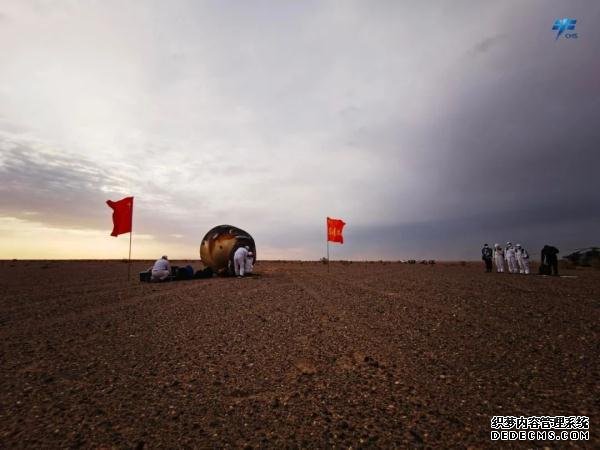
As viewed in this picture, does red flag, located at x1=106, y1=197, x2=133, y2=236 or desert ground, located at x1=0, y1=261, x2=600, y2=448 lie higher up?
red flag, located at x1=106, y1=197, x2=133, y2=236

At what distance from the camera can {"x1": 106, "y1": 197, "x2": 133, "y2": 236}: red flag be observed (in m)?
19.0

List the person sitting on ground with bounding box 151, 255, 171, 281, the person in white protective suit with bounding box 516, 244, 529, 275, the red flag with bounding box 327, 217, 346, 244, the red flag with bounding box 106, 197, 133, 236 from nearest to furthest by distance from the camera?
the person sitting on ground with bounding box 151, 255, 171, 281, the red flag with bounding box 106, 197, 133, 236, the person in white protective suit with bounding box 516, 244, 529, 275, the red flag with bounding box 327, 217, 346, 244

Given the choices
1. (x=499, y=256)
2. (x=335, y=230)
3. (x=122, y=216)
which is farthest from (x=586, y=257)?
(x=122, y=216)

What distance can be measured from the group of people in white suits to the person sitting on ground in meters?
25.7

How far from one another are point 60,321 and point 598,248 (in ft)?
148

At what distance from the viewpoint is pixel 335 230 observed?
27.8 m

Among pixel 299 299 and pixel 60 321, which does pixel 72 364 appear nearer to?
pixel 60 321

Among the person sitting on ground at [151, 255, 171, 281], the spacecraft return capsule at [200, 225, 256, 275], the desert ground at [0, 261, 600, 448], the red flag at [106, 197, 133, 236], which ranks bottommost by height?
the desert ground at [0, 261, 600, 448]

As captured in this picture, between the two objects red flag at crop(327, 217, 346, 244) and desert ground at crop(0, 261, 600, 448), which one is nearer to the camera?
desert ground at crop(0, 261, 600, 448)

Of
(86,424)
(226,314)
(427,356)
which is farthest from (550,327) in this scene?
(86,424)

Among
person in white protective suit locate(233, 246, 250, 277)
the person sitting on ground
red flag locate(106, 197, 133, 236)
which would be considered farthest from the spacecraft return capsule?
red flag locate(106, 197, 133, 236)

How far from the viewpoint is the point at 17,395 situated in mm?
4508

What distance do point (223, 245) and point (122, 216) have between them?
20.5 feet

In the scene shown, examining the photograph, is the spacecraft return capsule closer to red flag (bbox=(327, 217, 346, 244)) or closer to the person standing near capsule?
red flag (bbox=(327, 217, 346, 244))
